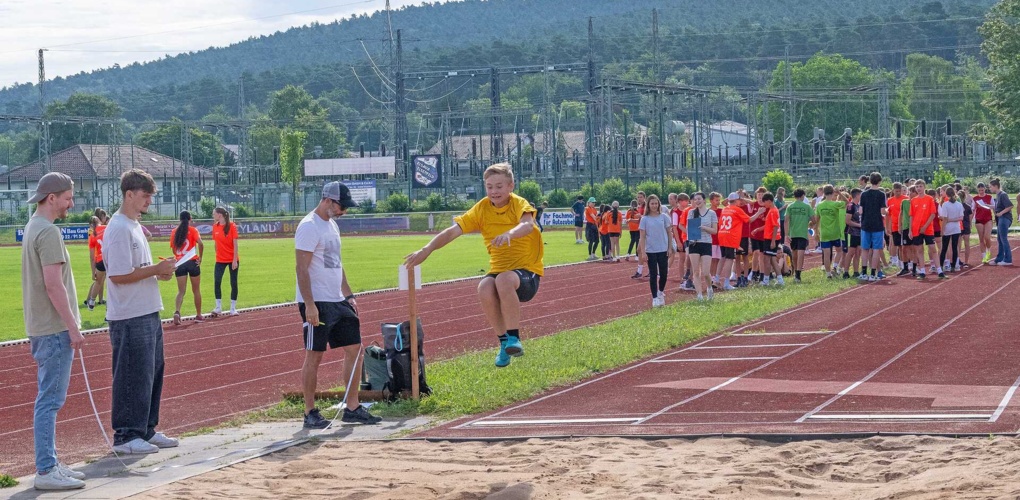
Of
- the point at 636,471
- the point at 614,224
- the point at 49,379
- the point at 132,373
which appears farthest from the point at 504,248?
the point at 614,224

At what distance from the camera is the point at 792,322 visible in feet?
53.8

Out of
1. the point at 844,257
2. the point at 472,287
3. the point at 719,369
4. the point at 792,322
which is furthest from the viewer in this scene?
the point at 472,287

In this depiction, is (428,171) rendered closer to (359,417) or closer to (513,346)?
(359,417)

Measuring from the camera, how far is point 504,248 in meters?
9.70

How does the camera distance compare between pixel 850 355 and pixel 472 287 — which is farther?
pixel 472 287

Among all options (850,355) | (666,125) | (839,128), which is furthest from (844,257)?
(839,128)

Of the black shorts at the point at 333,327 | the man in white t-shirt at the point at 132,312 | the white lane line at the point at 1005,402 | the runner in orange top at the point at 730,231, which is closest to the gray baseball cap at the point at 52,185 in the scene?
the man in white t-shirt at the point at 132,312

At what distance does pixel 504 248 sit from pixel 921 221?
51.1 feet

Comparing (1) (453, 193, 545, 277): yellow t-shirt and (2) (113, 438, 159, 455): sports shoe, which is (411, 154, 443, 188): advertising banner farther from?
(2) (113, 438, 159, 455): sports shoe

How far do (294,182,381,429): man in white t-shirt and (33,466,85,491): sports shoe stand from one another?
240 cm

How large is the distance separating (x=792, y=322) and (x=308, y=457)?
9.53 metres

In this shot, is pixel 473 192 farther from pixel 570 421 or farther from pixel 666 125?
pixel 570 421

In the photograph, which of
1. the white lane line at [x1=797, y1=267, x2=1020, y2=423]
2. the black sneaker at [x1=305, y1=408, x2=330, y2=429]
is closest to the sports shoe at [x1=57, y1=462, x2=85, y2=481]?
the black sneaker at [x1=305, y1=408, x2=330, y2=429]

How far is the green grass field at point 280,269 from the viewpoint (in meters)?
23.5
